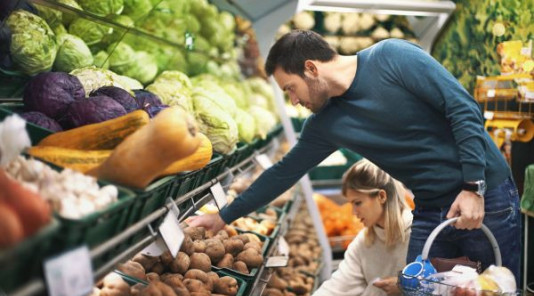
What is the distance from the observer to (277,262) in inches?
104

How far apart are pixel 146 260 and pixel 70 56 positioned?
813 mm

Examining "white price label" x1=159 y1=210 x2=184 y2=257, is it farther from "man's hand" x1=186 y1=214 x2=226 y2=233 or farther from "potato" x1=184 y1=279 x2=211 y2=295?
"man's hand" x1=186 y1=214 x2=226 y2=233

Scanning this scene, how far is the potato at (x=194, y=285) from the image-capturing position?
208 centimetres

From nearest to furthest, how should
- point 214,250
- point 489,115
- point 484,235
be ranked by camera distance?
point 484,235, point 214,250, point 489,115

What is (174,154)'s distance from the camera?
142cm

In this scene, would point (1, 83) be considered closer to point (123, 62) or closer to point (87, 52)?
point (87, 52)

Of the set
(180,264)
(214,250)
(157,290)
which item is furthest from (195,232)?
(157,290)

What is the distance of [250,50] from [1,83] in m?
3.81

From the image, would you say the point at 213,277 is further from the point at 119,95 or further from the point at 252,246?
the point at 119,95

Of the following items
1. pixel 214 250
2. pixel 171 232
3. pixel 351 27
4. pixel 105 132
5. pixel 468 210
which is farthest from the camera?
pixel 351 27

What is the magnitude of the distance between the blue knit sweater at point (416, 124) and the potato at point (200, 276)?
883 millimetres

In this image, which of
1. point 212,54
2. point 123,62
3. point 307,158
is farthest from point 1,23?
point 212,54

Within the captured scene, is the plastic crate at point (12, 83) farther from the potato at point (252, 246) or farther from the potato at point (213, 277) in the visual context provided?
the potato at point (252, 246)

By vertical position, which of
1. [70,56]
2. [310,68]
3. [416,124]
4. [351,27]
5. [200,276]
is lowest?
[200,276]
